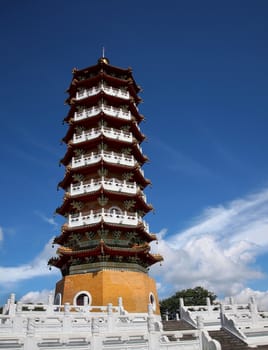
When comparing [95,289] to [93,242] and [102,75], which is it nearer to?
[93,242]

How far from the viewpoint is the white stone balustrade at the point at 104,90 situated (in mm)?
29969

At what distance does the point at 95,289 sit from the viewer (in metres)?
22.1

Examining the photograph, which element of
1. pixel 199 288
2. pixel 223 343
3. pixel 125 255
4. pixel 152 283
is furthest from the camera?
pixel 199 288

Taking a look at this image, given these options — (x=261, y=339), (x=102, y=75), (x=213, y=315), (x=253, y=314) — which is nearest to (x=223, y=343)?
(x=261, y=339)

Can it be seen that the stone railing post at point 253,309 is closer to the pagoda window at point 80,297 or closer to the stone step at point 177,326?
the stone step at point 177,326

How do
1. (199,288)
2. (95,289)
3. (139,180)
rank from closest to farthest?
(95,289), (139,180), (199,288)

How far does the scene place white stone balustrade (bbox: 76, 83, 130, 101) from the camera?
30.0 meters

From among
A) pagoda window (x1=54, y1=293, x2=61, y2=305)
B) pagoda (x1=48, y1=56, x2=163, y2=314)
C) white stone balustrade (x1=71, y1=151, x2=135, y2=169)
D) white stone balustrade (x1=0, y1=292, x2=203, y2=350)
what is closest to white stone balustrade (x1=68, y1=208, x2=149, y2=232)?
pagoda (x1=48, y1=56, x2=163, y2=314)

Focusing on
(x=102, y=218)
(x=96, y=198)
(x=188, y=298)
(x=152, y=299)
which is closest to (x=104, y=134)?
(x=96, y=198)

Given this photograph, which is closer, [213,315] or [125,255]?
[213,315]

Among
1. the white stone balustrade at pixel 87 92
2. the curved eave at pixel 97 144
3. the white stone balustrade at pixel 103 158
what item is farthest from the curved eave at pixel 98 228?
the white stone balustrade at pixel 87 92

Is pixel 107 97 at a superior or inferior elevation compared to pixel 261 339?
superior

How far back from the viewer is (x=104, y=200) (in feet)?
81.6

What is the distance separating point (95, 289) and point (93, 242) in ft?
11.1
